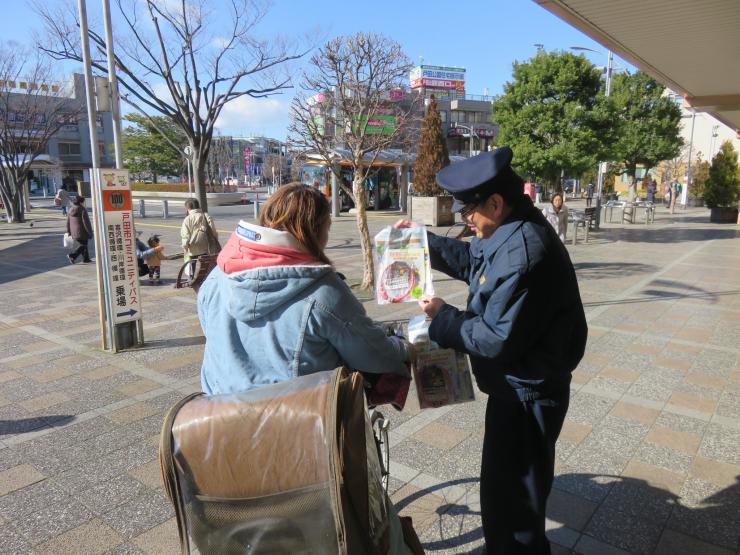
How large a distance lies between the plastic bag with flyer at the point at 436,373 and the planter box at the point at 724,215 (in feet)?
78.1

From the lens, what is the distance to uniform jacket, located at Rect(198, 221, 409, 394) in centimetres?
158

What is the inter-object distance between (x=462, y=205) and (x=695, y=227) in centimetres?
2089

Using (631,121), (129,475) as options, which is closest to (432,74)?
(631,121)

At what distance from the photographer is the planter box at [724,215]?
69.5 feet

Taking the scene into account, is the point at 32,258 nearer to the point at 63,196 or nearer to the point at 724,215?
the point at 63,196

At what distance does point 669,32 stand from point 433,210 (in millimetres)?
12913

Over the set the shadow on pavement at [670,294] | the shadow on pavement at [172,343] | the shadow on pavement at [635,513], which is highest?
the shadow on pavement at [670,294]

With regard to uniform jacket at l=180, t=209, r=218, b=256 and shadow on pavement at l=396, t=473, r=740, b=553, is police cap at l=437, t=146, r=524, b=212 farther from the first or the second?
uniform jacket at l=180, t=209, r=218, b=256

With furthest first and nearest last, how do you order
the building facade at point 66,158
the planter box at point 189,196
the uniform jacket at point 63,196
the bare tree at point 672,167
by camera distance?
the building facade at point 66,158, the bare tree at point 672,167, the planter box at point 189,196, the uniform jacket at point 63,196

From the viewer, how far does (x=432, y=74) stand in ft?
238

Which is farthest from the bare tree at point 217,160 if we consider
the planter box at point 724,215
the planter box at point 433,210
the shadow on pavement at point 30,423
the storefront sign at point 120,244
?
the shadow on pavement at point 30,423

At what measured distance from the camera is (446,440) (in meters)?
3.61

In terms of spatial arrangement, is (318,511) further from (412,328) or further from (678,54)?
(678,54)

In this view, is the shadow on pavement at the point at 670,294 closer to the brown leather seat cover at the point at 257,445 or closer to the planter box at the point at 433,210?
the brown leather seat cover at the point at 257,445
